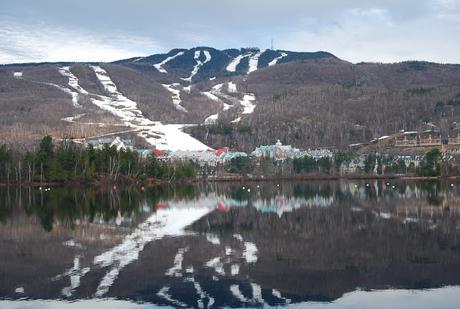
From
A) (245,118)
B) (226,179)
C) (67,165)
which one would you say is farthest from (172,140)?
(67,165)

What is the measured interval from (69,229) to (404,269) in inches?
583

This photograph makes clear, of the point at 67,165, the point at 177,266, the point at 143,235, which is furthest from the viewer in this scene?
the point at 67,165

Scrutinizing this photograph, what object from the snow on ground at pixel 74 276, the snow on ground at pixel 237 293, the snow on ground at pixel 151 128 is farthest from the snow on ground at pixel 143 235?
the snow on ground at pixel 151 128

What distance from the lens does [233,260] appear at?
62.0 feet

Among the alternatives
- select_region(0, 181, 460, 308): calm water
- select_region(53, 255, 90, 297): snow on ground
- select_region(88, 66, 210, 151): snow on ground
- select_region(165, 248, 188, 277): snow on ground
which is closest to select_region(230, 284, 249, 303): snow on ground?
select_region(0, 181, 460, 308): calm water

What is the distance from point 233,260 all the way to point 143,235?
22.4 ft

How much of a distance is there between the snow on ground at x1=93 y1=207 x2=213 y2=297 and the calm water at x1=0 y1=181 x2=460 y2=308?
0.05 m

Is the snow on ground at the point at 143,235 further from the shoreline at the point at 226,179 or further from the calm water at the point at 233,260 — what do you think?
the shoreline at the point at 226,179

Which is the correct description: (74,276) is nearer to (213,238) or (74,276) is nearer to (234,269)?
(234,269)

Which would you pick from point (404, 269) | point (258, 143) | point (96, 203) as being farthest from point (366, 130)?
point (404, 269)

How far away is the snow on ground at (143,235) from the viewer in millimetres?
17500

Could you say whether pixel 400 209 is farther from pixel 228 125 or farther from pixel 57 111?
pixel 57 111

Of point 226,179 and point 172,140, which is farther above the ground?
point 172,140

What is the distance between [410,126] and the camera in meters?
142
